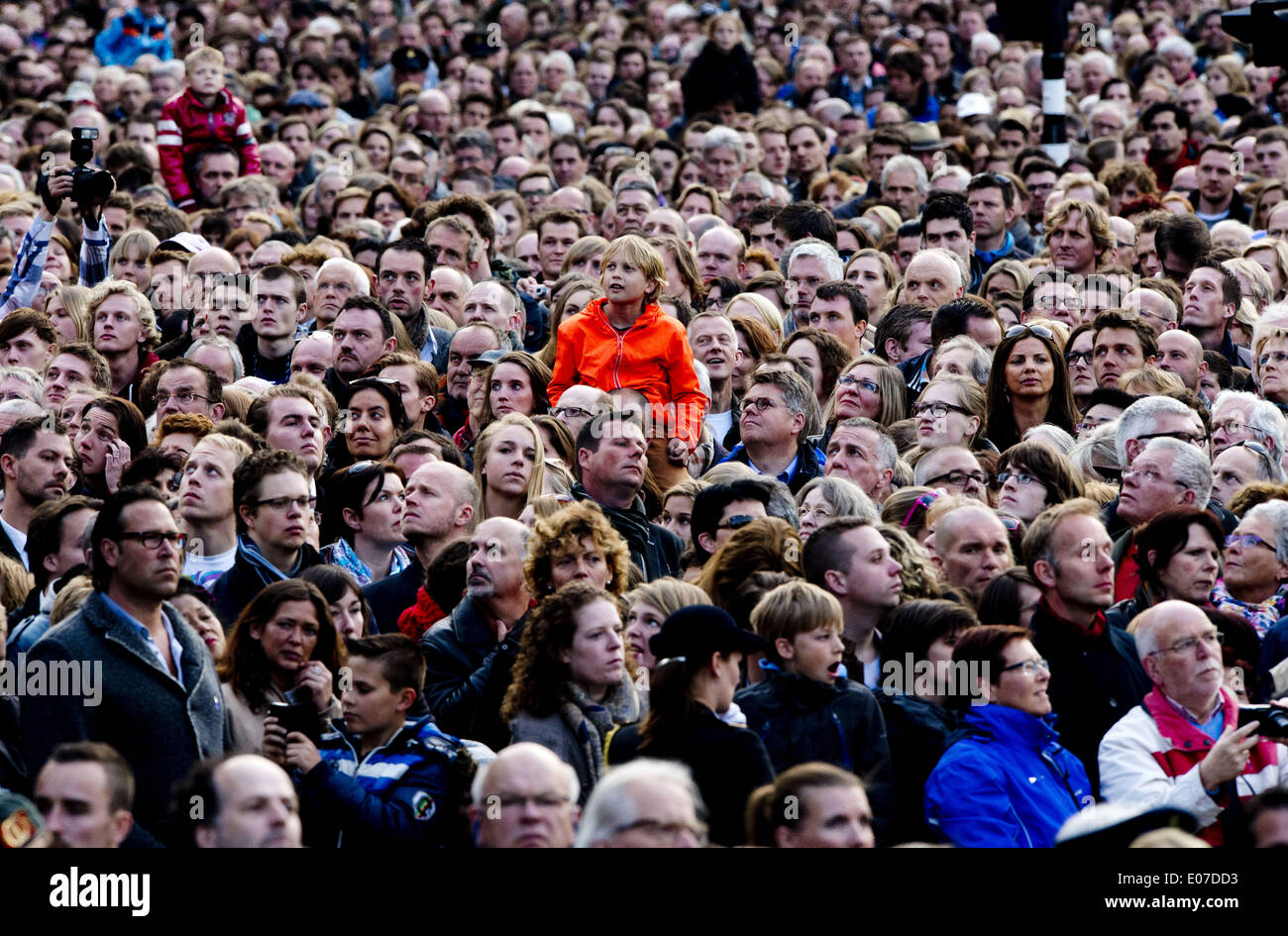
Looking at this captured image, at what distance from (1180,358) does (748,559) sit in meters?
4.12

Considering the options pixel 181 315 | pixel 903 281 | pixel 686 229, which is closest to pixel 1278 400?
pixel 903 281

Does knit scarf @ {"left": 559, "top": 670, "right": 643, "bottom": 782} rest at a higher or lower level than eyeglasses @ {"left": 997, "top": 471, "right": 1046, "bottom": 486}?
lower

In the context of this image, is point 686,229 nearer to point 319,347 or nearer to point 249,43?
point 319,347

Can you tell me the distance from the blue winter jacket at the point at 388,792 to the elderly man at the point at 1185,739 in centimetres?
213

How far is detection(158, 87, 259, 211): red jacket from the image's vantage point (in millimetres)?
16266

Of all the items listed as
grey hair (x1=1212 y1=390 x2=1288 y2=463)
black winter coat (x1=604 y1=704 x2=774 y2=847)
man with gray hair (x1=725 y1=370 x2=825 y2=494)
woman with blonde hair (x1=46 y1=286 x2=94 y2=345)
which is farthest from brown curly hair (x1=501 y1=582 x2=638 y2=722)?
woman with blonde hair (x1=46 y1=286 x2=94 y2=345)

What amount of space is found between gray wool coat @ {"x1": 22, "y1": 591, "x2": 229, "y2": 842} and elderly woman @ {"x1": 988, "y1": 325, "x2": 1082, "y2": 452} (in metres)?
5.07

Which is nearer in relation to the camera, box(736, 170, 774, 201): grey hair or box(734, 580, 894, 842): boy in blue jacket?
box(734, 580, 894, 842): boy in blue jacket

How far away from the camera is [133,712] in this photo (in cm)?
649

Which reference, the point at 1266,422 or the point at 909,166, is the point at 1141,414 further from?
the point at 909,166

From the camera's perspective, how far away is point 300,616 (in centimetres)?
693

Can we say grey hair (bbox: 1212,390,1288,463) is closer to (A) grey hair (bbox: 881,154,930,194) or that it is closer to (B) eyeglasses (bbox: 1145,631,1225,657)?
(B) eyeglasses (bbox: 1145,631,1225,657)

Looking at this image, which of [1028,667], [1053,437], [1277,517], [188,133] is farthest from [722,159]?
[1028,667]
